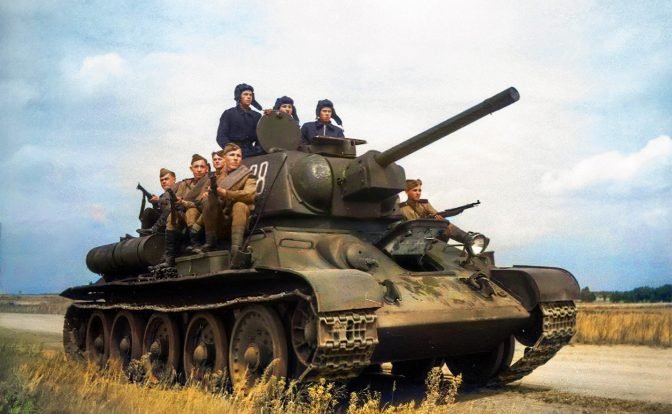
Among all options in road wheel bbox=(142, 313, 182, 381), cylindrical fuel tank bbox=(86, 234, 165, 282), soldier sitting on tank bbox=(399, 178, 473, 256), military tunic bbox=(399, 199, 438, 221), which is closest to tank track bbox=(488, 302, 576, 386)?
soldier sitting on tank bbox=(399, 178, 473, 256)

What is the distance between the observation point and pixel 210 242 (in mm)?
9992

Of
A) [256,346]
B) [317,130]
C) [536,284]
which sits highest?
[317,130]

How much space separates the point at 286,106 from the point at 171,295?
3950 mm

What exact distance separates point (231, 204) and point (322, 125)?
373 cm

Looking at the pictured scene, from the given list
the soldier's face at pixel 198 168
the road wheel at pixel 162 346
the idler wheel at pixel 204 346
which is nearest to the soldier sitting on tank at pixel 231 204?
the idler wheel at pixel 204 346

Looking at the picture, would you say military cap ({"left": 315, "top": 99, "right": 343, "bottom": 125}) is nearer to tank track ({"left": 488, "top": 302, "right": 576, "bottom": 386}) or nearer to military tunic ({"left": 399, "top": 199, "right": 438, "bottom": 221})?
military tunic ({"left": 399, "top": 199, "right": 438, "bottom": 221})

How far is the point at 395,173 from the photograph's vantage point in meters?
10.4

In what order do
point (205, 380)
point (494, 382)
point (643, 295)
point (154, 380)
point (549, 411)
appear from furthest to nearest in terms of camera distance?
point (643, 295) → point (494, 382) → point (154, 380) → point (205, 380) → point (549, 411)

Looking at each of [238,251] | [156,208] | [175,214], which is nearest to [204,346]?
[238,251]

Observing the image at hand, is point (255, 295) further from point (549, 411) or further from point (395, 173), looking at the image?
point (549, 411)

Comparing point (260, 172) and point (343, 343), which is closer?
point (343, 343)

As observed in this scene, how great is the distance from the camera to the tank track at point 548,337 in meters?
Answer: 9.90

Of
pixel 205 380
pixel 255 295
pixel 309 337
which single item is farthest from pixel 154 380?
pixel 309 337

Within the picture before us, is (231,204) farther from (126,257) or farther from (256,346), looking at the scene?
(126,257)
